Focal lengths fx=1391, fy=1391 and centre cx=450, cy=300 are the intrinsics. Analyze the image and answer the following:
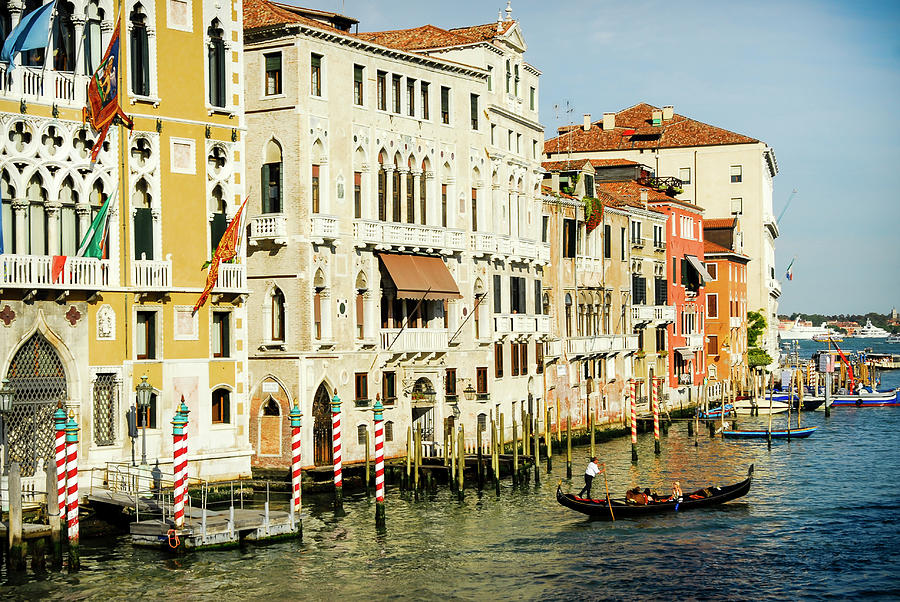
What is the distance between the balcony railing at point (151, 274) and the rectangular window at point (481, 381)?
14055mm

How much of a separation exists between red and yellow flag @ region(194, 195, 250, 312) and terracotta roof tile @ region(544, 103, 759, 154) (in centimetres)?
5025

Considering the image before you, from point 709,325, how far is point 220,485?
4722cm

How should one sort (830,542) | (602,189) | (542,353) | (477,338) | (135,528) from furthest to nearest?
(602,189), (542,353), (477,338), (830,542), (135,528)

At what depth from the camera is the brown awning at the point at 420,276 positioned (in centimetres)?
4034

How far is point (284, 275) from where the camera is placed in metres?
37.7

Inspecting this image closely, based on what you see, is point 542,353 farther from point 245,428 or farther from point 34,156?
point 34,156

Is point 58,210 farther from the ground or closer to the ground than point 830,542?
farther from the ground

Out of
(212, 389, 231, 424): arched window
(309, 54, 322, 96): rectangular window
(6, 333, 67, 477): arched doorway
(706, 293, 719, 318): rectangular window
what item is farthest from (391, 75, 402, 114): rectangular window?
(706, 293, 719, 318): rectangular window

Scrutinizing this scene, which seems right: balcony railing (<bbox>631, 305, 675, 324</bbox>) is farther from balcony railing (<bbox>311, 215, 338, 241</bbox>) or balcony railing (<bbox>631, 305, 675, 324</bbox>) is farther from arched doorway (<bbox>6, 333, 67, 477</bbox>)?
arched doorway (<bbox>6, 333, 67, 477</bbox>)

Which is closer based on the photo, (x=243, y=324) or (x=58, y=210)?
(x=58, y=210)

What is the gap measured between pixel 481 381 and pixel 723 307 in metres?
35.5

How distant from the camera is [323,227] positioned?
37.8 meters

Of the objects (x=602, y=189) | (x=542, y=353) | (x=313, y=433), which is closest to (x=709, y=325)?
(x=602, y=189)

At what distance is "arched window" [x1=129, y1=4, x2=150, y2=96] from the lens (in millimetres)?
33469
